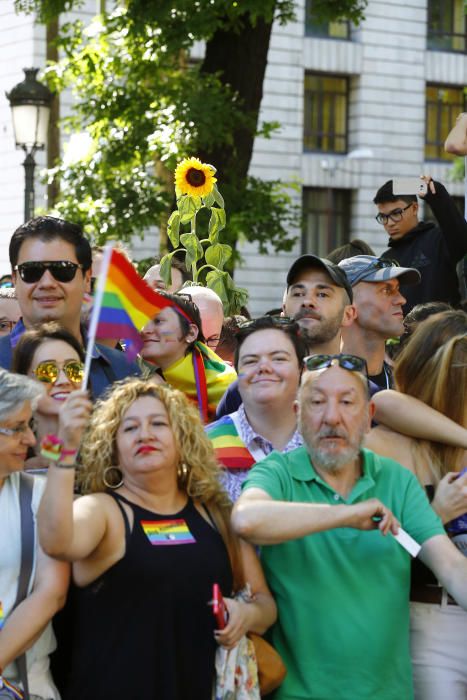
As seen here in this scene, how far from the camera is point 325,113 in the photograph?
1396 inches

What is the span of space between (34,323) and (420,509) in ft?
6.51

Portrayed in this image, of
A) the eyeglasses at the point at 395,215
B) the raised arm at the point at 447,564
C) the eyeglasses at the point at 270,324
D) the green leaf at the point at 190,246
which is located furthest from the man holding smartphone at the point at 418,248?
the raised arm at the point at 447,564

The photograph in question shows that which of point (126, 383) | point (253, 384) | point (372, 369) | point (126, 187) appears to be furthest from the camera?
point (126, 187)

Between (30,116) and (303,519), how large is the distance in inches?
432

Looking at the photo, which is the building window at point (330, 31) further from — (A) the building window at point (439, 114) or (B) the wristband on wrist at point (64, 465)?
(B) the wristband on wrist at point (64, 465)

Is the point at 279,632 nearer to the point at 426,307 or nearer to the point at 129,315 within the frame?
the point at 129,315

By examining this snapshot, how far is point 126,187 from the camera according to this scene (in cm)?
1578

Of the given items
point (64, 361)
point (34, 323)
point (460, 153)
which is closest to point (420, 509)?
point (64, 361)

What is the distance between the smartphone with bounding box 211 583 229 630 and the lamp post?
34.2 ft

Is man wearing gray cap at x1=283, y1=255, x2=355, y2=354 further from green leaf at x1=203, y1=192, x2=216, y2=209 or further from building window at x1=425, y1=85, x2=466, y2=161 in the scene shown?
building window at x1=425, y1=85, x2=466, y2=161

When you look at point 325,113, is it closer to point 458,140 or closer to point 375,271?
point 458,140

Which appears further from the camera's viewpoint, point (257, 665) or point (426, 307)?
point (426, 307)

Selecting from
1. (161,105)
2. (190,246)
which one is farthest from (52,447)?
(161,105)

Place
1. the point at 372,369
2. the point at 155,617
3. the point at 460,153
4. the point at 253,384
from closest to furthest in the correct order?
1. the point at 155,617
2. the point at 253,384
3. the point at 372,369
4. the point at 460,153
